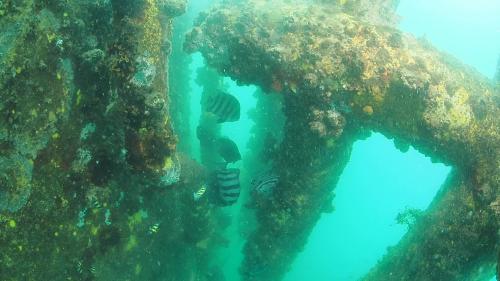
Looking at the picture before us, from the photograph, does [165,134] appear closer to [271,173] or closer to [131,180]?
[131,180]

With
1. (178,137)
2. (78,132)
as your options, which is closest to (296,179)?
(178,137)

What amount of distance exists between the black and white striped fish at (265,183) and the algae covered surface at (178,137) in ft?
0.87

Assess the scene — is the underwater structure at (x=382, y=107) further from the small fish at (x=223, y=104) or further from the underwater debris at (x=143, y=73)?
the underwater debris at (x=143, y=73)

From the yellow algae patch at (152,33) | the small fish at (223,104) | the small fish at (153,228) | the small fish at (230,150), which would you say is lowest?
the small fish at (153,228)

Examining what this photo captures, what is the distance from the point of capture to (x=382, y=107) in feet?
18.2

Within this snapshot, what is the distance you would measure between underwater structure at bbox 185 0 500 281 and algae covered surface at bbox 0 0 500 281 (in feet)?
0.08

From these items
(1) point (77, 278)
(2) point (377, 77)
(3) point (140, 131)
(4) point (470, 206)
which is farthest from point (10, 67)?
(4) point (470, 206)

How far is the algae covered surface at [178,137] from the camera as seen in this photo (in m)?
3.08

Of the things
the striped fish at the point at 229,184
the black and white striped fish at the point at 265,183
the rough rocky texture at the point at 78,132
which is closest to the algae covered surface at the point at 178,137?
the rough rocky texture at the point at 78,132

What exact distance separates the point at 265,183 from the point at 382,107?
2.24 meters

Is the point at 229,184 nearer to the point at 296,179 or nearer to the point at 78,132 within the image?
the point at 296,179

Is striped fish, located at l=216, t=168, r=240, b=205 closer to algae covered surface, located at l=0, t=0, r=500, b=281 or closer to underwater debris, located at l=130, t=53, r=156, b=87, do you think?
algae covered surface, located at l=0, t=0, r=500, b=281

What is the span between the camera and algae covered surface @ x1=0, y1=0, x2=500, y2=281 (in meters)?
A: 3.08

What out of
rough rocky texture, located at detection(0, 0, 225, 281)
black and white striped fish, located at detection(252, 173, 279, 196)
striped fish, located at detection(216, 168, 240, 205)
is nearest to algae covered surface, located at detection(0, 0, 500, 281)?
rough rocky texture, located at detection(0, 0, 225, 281)
